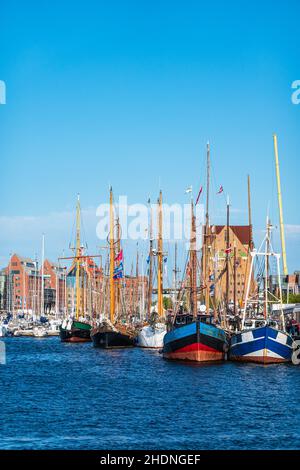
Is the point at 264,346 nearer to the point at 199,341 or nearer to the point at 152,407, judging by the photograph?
the point at 199,341

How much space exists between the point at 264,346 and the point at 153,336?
128 ft

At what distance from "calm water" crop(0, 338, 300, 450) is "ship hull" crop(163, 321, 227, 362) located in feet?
6.82

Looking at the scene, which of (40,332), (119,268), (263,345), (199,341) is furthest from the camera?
→ (40,332)

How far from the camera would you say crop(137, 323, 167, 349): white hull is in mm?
110750

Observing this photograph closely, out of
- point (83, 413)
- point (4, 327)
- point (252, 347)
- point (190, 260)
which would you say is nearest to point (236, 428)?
point (83, 413)

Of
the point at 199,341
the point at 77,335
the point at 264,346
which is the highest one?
the point at 199,341

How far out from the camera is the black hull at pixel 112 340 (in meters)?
112

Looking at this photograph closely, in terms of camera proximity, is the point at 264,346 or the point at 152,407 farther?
the point at 264,346

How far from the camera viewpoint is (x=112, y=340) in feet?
371

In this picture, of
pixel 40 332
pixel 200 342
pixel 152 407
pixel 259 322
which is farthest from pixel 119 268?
pixel 40 332

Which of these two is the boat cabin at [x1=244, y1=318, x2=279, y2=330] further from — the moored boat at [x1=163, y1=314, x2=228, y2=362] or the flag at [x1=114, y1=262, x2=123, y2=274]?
the flag at [x1=114, y1=262, x2=123, y2=274]

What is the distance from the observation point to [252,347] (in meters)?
74.8
